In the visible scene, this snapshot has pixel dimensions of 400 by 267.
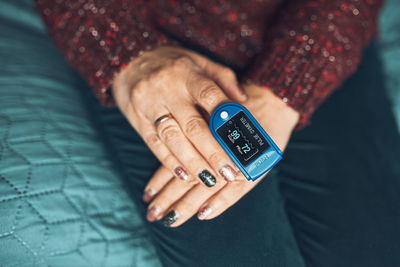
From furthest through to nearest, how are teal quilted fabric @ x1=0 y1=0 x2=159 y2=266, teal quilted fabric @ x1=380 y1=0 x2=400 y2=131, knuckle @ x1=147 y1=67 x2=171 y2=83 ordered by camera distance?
teal quilted fabric @ x1=380 y1=0 x2=400 y2=131 < knuckle @ x1=147 y1=67 x2=171 y2=83 < teal quilted fabric @ x1=0 y1=0 x2=159 y2=266

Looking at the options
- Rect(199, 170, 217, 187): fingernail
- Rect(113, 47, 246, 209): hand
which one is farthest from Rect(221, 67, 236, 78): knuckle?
Rect(199, 170, 217, 187): fingernail

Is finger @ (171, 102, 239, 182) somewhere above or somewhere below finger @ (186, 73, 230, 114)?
below

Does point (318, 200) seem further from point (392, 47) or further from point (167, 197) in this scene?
point (392, 47)

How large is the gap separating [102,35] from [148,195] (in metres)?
0.39

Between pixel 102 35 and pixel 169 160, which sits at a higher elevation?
pixel 102 35

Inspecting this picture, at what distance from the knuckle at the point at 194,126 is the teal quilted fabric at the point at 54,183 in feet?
0.70

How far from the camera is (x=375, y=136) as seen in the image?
2.45ft

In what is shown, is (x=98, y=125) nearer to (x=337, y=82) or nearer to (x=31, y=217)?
(x=31, y=217)

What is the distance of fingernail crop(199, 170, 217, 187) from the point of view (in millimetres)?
549

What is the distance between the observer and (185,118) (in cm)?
56

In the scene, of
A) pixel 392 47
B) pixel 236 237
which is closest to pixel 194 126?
pixel 236 237

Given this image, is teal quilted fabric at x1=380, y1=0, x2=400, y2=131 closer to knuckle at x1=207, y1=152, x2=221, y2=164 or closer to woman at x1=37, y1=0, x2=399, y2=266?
woman at x1=37, y1=0, x2=399, y2=266

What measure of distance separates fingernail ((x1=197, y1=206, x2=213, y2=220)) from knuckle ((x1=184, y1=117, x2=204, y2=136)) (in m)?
0.17

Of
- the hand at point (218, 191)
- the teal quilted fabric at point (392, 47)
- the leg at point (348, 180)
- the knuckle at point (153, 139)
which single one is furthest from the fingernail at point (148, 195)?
the teal quilted fabric at point (392, 47)
